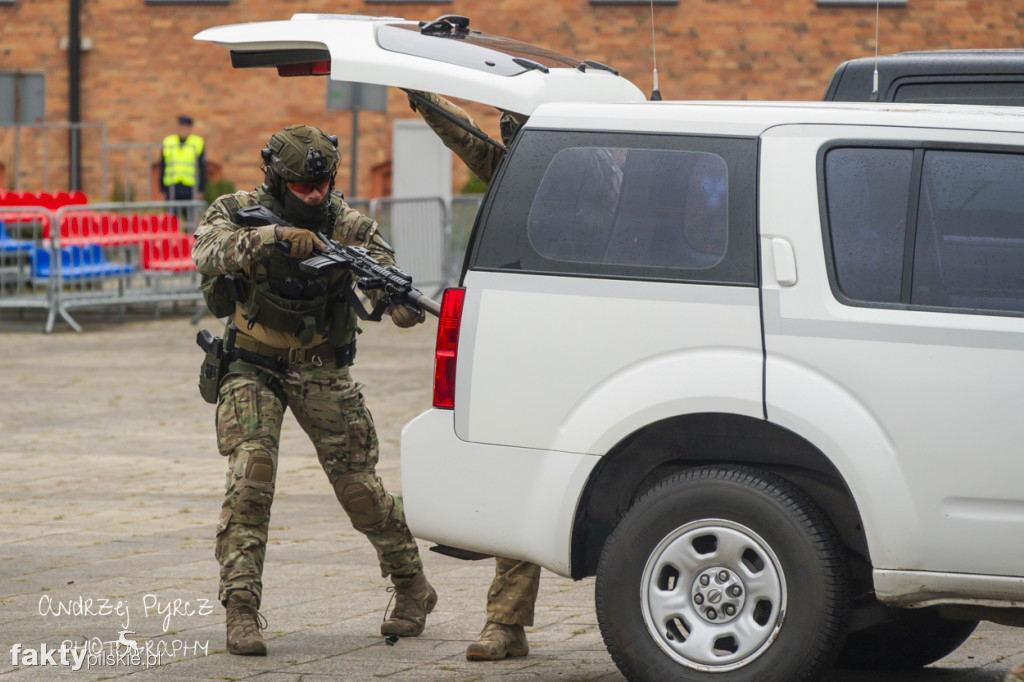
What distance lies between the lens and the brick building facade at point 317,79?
27.6 meters

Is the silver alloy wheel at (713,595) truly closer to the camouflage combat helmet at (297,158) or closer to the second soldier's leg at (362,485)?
the second soldier's leg at (362,485)

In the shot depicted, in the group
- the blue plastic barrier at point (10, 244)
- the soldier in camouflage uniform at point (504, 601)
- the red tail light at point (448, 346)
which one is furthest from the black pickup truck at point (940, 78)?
the blue plastic barrier at point (10, 244)

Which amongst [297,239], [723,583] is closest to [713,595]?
[723,583]

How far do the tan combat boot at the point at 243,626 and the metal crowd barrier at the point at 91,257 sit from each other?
36.6 feet

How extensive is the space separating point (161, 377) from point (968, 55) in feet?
28.6

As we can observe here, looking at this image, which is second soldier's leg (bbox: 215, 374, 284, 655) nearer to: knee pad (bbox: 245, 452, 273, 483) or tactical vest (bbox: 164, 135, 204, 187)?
knee pad (bbox: 245, 452, 273, 483)

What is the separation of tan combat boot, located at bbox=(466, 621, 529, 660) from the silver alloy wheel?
0.97 meters

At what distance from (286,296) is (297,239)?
273mm

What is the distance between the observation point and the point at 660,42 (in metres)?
28.3

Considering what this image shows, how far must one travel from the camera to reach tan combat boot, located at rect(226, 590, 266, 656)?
578cm

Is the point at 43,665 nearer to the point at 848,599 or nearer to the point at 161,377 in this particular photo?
the point at 848,599

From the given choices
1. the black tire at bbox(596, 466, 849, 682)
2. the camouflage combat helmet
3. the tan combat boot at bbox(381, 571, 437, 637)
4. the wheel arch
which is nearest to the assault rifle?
the camouflage combat helmet

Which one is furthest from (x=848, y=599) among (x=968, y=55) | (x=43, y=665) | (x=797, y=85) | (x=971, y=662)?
(x=797, y=85)

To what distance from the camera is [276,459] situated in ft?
19.6
